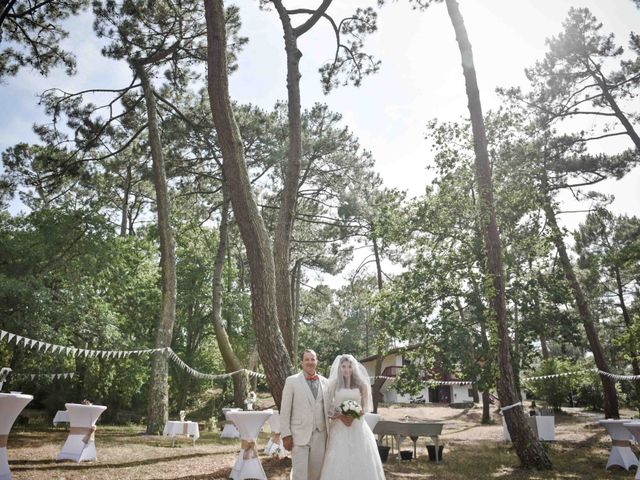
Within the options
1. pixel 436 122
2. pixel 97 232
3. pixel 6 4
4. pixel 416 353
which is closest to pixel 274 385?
pixel 416 353

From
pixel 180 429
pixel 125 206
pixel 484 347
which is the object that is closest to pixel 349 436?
pixel 180 429

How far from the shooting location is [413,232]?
10484mm

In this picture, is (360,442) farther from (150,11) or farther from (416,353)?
(150,11)

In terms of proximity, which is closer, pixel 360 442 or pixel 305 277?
pixel 360 442

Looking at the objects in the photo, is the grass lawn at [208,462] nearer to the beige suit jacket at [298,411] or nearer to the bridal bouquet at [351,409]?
the beige suit jacket at [298,411]

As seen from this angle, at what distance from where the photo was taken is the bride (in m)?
3.98

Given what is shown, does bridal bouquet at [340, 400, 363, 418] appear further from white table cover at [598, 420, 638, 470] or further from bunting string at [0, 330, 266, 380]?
white table cover at [598, 420, 638, 470]

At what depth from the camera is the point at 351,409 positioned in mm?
4141

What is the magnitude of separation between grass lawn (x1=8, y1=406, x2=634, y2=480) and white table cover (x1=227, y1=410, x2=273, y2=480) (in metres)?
0.47

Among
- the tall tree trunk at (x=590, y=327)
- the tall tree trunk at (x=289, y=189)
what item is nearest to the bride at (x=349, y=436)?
the tall tree trunk at (x=289, y=189)

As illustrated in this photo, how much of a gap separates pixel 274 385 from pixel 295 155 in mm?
4205

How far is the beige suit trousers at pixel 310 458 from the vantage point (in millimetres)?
4094

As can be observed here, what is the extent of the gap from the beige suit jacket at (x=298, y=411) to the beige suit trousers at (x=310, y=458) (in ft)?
0.25

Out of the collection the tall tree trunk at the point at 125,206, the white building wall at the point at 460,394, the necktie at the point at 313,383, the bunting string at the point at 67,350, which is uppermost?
the tall tree trunk at the point at 125,206
